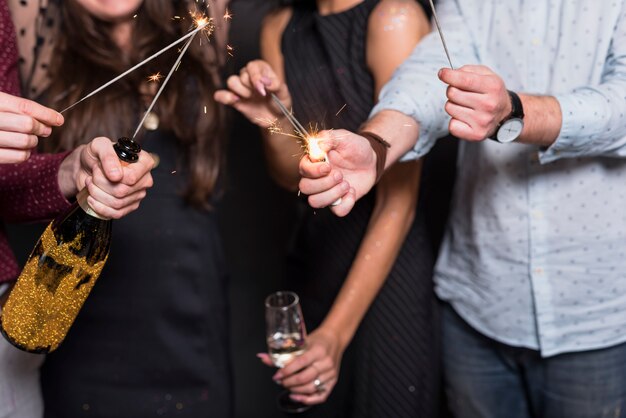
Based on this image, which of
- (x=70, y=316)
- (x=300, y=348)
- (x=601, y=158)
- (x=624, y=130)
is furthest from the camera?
(x=300, y=348)

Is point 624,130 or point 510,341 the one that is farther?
point 510,341

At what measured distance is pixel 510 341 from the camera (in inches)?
54.3

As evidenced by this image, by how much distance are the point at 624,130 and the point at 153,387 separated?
3.72ft

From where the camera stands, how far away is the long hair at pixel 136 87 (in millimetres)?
1491

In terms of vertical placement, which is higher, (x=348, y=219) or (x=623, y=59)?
(x=623, y=59)

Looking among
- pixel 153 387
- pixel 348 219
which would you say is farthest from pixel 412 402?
pixel 153 387

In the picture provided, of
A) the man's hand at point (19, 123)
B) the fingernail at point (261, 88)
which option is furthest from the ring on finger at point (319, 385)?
the man's hand at point (19, 123)

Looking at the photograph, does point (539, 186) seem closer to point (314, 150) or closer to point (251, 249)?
point (314, 150)

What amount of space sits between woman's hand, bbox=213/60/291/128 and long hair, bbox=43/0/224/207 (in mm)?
156

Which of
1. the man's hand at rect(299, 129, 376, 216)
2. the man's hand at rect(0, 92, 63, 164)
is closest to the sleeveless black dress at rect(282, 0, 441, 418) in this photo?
the man's hand at rect(299, 129, 376, 216)

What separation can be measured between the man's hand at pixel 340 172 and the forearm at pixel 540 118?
0.82 feet

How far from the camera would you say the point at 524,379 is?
1.45 metres

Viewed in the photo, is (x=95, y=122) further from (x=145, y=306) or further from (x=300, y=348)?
(x=300, y=348)

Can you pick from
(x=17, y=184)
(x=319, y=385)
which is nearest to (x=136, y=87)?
(x=17, y=184)
